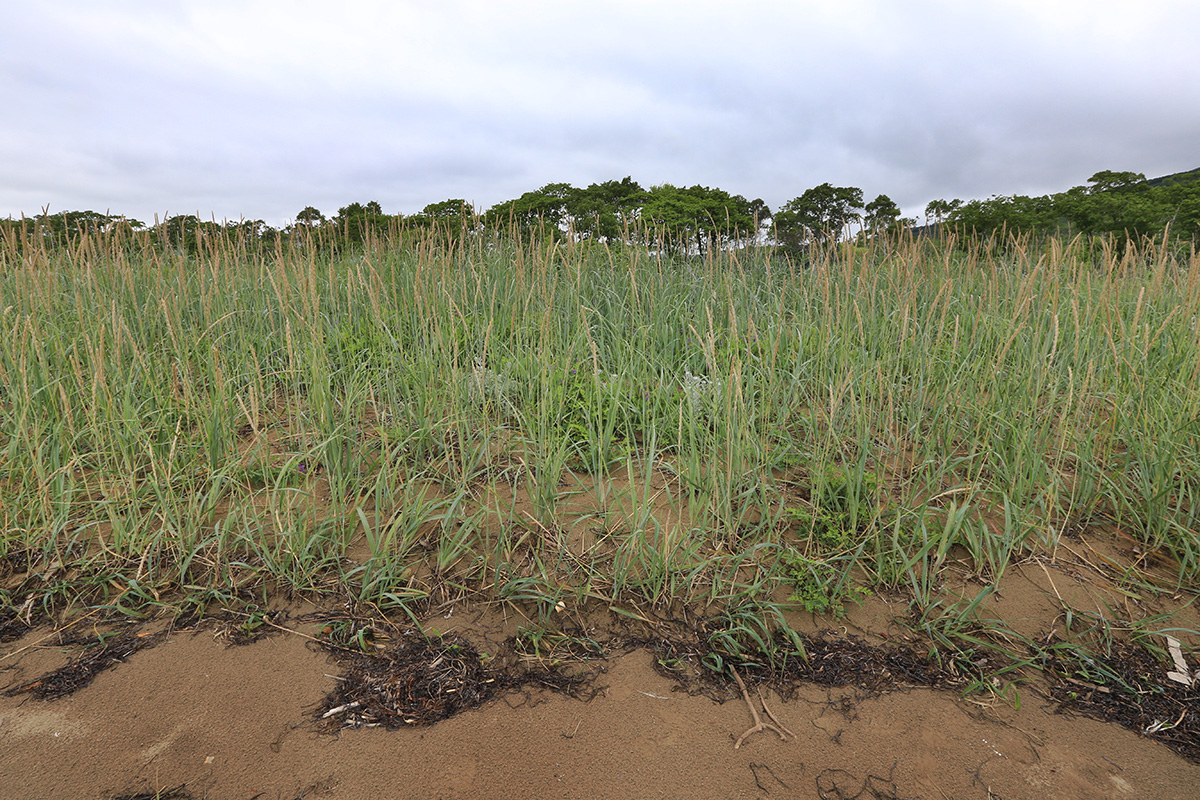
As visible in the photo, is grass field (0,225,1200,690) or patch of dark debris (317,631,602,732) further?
grass field (0,225,1200,690)

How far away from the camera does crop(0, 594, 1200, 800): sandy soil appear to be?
1.84 meters

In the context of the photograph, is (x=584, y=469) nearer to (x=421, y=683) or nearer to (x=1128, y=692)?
(x=421, y=683)

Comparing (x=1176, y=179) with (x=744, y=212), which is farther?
(x=1176, y=179)

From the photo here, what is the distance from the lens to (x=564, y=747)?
6.41 feet

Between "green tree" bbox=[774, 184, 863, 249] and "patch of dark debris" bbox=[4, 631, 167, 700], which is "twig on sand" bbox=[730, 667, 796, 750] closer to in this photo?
"patch of dark debris" bbox=[4, 631, 167, 700]

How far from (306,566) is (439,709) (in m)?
0.95

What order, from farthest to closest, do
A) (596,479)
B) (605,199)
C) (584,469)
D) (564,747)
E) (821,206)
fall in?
(605,199), (821,206), (584,469), (596,479), (564,747)

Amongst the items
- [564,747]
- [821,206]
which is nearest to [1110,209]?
[821,206]

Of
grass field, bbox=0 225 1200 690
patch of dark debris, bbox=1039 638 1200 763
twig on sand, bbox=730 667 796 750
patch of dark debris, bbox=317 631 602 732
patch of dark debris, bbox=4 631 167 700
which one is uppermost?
grass field, bbox=0 225 1200 690

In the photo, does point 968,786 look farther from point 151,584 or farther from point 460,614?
point 151,584

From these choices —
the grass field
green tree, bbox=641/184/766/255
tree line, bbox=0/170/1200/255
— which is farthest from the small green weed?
green tree, bbox=641/184/766/255

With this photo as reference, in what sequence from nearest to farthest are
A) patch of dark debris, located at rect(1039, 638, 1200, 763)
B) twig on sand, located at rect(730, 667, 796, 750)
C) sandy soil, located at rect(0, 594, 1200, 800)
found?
1. sandy soil, located at rect(0, 594, 1200, 800)
2. twig on sand, located at rect(730, 667, 796, 750)
3. patch of dark debris, located at rect(1039, 638, 1200, 763)

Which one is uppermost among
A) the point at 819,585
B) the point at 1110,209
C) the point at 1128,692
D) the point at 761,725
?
the point at 1110,209

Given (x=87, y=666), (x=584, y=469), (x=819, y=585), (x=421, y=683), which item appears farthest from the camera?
(x=584, y=469)
